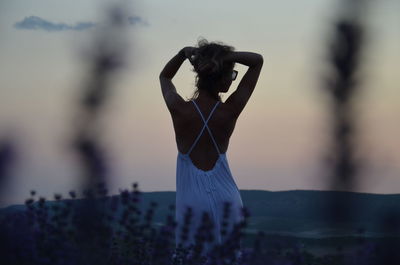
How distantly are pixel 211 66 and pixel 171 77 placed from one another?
576mm

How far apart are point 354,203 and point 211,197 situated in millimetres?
2103

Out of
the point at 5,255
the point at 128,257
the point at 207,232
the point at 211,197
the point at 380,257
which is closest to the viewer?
the point at 380,257

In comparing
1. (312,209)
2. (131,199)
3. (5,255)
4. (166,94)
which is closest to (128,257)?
(131,199)

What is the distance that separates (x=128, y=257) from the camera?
3.78 m

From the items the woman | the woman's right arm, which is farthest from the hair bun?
the woman's right arm

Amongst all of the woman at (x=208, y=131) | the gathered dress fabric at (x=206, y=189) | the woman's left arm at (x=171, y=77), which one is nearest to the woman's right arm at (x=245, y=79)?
the woman at (x=208, y=131)

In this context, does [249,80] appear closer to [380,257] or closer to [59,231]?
[59,231]

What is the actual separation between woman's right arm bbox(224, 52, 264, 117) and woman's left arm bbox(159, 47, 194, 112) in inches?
11.2

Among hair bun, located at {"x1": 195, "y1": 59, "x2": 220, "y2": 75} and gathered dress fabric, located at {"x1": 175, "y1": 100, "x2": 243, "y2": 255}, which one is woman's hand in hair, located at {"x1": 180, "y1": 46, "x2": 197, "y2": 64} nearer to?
hair bun, located at {"x1": 195, "y1": 59, "x2": 220, "y2": 75}

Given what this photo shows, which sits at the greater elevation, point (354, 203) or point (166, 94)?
point (166, 94)

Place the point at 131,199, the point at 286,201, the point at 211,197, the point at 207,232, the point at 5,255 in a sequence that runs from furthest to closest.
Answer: the point at 286,201 < the point at 211,197 < the point at 131,199 < the point at 5,255 < the point at 207,232

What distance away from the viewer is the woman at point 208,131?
4344 mm

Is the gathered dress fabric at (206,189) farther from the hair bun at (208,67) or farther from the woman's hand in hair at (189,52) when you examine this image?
the woman's hand in hair at (189,52)

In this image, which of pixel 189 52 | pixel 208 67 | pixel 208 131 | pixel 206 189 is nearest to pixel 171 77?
pixel 189 52
